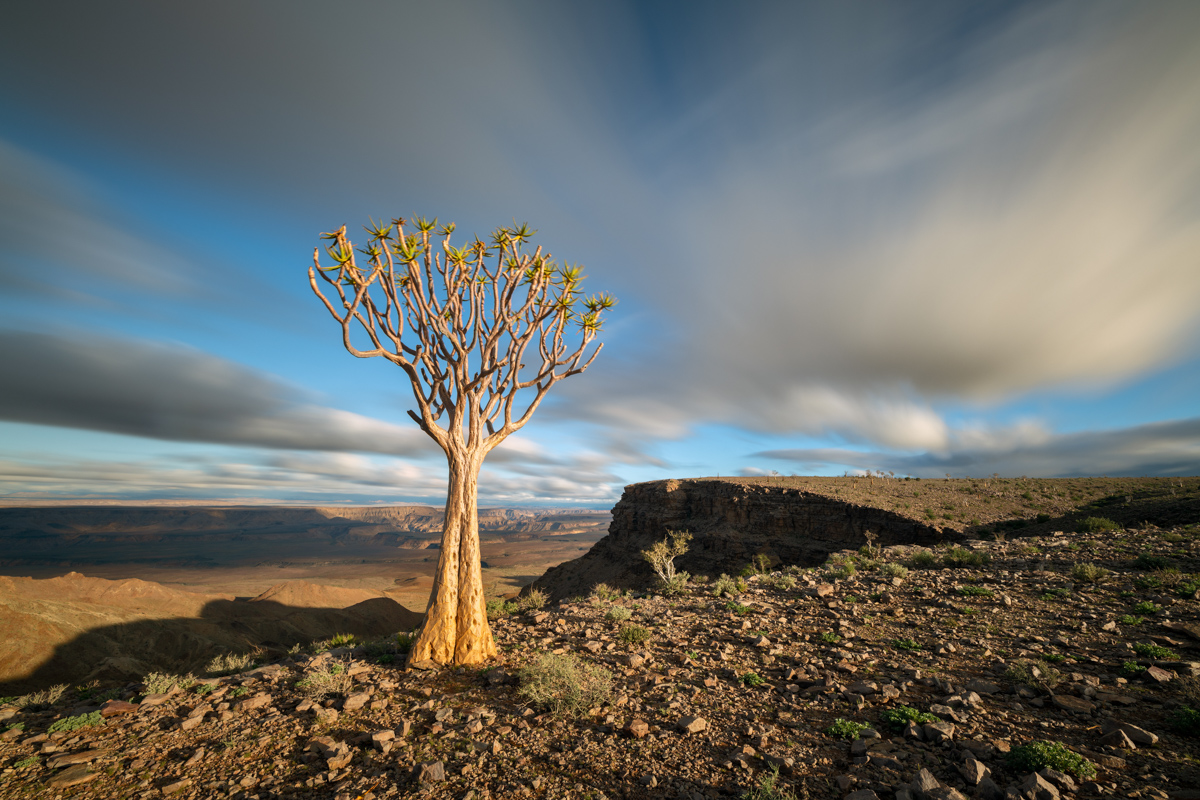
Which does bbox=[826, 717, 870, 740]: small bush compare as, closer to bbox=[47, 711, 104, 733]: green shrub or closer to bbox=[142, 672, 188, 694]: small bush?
bbox=[47, 711, 104, 733]: green shrub

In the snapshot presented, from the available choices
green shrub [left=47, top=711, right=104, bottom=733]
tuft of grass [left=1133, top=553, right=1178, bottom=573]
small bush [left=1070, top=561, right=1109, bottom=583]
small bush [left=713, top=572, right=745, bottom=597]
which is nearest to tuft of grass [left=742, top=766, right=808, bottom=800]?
small bush [left=713, top=572, right=745, bottom=597]

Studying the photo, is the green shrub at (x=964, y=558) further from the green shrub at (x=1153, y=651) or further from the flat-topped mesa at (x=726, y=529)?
the flat-topped mesa at (x=726, y=529)

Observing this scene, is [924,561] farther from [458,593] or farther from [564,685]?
[458,593]

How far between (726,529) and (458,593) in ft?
138

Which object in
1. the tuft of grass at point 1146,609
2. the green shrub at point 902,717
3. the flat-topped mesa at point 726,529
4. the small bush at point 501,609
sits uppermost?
the tuft of grass at point 1146,609

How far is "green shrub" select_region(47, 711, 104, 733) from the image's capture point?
615 centimetres

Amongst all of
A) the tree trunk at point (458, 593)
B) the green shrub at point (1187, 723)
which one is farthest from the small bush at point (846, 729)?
the tree trunk at point (458, 593)

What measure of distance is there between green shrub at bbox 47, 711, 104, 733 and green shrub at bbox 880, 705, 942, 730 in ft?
35.7

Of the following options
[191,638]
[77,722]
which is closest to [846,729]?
[77,722]

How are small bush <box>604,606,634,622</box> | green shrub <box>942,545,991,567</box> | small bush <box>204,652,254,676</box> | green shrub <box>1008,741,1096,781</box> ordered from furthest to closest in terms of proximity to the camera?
1. green shrub <box>942,545,991,567</box>
2. small bush <box>604,606,634,622</box>
3. small bush <box>204,652,254,676</box>
4. green shrub <box>1008,741,1096,781</box>

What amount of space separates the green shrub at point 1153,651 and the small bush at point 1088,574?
450cm

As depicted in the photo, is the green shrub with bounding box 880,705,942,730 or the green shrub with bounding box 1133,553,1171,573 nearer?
the green shrub with bounding box 880,705,942,730

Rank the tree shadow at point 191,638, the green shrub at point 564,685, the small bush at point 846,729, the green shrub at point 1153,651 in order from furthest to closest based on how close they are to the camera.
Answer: the tree shadow at point 191,638 < the green shrub at point 1153,651 < the green shrub at point 564,685 < the small bush at point 846,729

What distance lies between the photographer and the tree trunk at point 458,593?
328 inches
